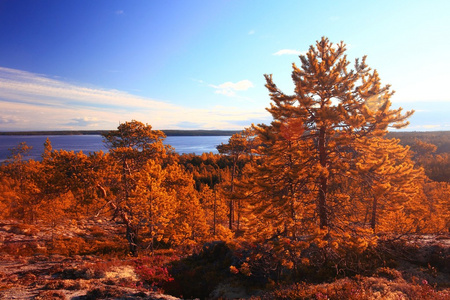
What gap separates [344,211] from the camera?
10141mm

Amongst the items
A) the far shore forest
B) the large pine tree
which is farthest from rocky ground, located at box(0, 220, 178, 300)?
the large pine tree

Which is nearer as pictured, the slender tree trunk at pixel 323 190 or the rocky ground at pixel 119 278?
the rocky ground at pixel 119 278

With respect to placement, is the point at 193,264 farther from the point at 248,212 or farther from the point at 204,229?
the point at 204,229

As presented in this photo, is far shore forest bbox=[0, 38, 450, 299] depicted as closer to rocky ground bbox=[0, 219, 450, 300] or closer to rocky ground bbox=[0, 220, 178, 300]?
rocky ground bbox=[0, 219, 450, 300]

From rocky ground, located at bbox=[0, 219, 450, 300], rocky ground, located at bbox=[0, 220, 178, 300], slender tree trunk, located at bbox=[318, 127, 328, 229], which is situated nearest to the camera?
rocky ground, located at bbox=[0, 219, 450, 300]

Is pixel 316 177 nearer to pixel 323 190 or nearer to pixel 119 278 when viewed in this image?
pixel 323 190

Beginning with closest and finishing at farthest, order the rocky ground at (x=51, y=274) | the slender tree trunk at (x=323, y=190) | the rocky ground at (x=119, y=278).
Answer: the rocky ground at (x=119, y=278), the rocky ground at (x=51, y=274), the slender tree trunk at (x=323, y=190)

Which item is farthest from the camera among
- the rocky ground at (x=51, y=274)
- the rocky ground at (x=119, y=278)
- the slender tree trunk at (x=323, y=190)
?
the slender tree trunk at (x=323, y=190)

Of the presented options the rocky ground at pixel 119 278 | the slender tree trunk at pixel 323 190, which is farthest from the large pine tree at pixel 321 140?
the rocky ground at pixel 119 278

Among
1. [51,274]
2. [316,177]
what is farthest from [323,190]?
[51,274]

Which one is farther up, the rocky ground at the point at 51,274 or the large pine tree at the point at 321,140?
the large pine tree at the point at 321,140

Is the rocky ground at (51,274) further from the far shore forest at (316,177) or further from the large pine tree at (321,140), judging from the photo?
the large pine tree at (321,140)

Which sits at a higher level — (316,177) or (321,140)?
(321,140)

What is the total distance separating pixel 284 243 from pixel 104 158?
14.6 meters
